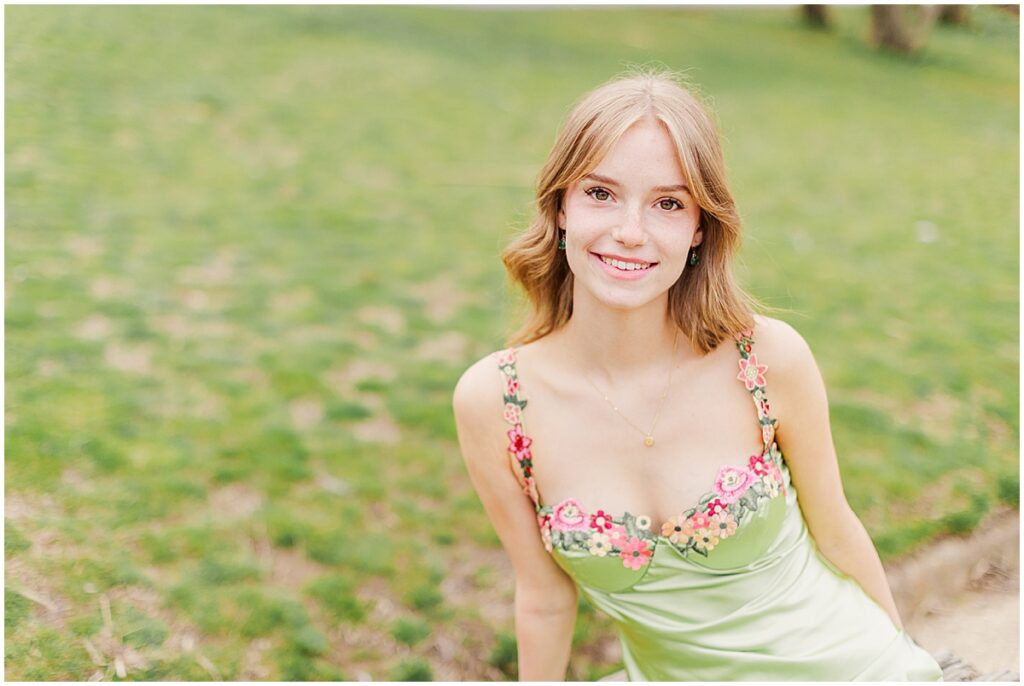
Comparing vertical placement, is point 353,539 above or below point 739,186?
below

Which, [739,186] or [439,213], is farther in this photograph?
[739,186]

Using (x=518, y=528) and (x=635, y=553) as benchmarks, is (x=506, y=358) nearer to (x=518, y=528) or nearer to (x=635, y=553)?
(x=518, y=528)

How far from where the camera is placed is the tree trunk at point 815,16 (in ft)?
66.7

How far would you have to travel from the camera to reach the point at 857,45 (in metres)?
18.6

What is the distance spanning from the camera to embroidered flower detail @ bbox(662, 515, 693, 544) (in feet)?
7.40

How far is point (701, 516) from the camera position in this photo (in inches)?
88.6

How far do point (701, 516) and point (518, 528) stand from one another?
0.49 metres

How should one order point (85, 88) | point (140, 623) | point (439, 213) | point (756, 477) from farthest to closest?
1. point (85, 88)
2. point (439, 213)
3. point (140, 623)
4. point (756, 477)

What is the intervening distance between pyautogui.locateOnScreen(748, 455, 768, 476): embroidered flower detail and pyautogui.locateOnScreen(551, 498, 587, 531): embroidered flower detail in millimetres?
433

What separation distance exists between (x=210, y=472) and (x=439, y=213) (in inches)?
161

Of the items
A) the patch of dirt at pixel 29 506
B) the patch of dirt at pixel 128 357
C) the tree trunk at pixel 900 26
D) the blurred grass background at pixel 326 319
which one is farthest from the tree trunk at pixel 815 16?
the patch of dirt at pixel 29 506

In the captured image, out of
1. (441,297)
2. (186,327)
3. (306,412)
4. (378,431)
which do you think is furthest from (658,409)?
(441,297)

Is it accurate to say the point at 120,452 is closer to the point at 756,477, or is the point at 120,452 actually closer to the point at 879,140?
the point at 756,477

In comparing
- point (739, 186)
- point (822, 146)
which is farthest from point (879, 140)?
point (739, 186)
